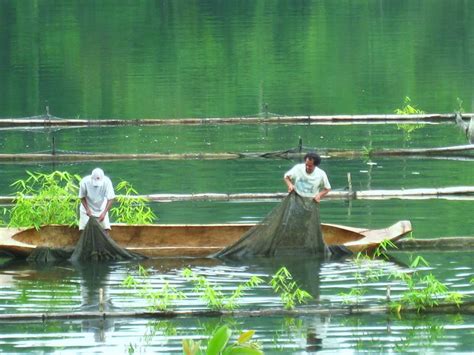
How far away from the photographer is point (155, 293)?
1238 centimetres

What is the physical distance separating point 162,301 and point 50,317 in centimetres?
91

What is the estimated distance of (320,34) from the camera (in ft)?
136

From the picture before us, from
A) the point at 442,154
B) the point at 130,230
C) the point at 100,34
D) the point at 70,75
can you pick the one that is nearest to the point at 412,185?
the point at 442,154

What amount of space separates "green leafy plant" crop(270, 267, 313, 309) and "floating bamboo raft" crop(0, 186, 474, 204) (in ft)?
11.2

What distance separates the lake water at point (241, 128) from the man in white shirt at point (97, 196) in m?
0.51

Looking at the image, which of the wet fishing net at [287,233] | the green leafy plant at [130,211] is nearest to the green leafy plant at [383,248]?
the wet fishing net at [287,233]

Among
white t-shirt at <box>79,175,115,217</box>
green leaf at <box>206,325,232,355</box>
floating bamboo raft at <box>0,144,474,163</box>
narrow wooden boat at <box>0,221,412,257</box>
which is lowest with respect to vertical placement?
narrow wooden boat at <box>0,221,412,257</box>

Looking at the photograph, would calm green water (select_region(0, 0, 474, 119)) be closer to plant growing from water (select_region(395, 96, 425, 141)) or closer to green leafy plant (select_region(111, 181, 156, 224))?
plant growing from water (select_region(395, 96, 425, 141))

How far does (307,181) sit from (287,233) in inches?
21.3

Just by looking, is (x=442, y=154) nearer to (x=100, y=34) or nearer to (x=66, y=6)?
(x=100, y=34)

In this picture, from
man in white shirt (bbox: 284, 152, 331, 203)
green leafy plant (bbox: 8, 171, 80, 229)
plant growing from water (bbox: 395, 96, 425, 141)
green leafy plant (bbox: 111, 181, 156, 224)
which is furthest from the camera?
plant growing from water (bbox: 395, 96, 425, 141)

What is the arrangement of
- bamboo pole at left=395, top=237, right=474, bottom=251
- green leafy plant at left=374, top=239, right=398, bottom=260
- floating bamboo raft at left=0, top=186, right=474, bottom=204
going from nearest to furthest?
green leafy plant at left=374, top=239, right=398, bottom=260
bamboo pole at left=395, top=237, right=474, bottom=251
floating bamboo raft at left=0, top=186, right=474, bottom=204

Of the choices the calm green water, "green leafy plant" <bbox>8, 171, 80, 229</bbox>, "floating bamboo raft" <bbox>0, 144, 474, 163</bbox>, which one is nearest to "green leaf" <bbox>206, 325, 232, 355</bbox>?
"green leafy plant" <bbox>8, 171, 80, 229</bbox>

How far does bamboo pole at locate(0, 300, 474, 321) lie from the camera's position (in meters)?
12.0
